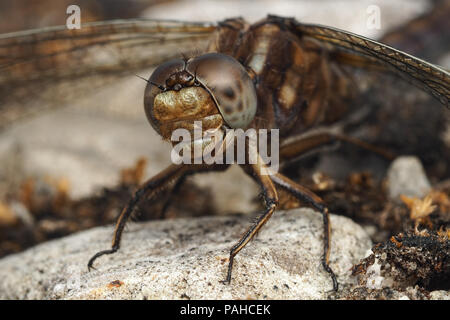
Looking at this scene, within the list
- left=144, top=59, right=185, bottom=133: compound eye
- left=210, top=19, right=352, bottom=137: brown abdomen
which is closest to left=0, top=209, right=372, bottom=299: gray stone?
left=210, top=19, right=352, bottom=137: brown abdomen

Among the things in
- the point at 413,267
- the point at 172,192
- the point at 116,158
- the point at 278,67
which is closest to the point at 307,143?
the point at 278,67

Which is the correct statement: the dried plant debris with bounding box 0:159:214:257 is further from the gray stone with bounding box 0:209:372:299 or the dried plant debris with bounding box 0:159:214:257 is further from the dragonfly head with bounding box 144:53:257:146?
the dragonfly head with bounding box 144:53:257:146

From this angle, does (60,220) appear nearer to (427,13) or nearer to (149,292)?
(149,292)

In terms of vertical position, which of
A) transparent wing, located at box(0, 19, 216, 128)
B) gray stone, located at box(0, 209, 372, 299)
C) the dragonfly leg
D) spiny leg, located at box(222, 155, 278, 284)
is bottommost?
gray stone, located at box(0, 209, 372, 299)

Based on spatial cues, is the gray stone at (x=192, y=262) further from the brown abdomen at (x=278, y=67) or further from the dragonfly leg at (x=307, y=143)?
the brown abdomen at (x=278, y=67)

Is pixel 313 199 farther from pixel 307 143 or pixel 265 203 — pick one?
pixel 307 143

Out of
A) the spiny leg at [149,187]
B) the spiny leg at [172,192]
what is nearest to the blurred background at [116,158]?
the spiny leg at [172,192]
